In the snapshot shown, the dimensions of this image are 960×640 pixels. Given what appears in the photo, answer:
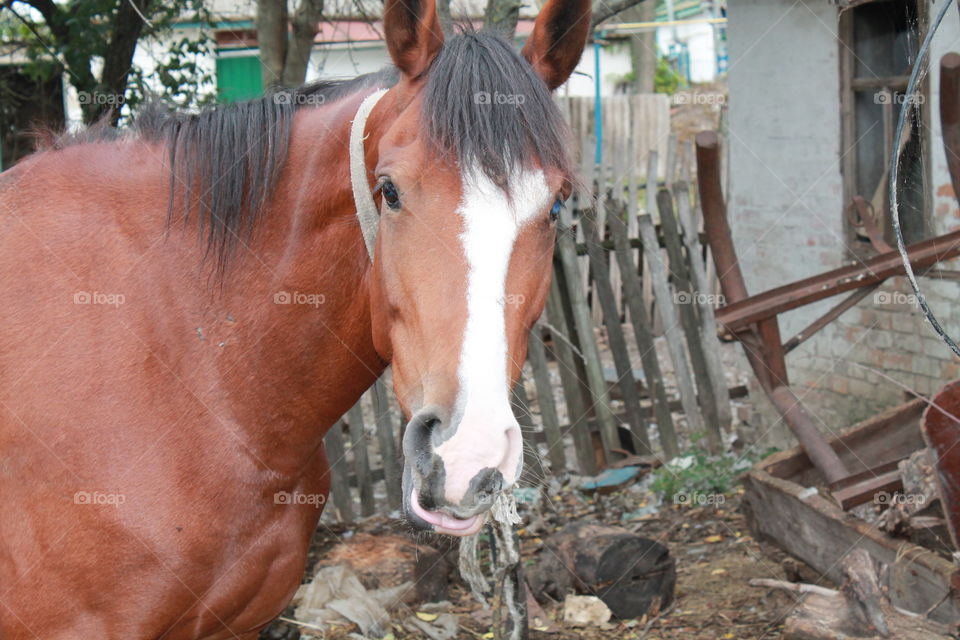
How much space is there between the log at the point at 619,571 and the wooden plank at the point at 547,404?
5.47 feet

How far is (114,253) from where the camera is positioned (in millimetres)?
2465

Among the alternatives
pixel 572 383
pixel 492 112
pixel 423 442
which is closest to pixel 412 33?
pixel 492 112

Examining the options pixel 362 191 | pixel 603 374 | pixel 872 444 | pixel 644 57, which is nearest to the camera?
pixel 362 191

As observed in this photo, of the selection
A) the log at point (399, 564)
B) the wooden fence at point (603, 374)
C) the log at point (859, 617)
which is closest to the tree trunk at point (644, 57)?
the wooden fence at point (603, 374)

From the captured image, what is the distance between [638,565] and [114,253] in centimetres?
285

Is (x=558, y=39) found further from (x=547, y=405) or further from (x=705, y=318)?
(x=705, y=318)

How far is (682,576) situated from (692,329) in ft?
7.13

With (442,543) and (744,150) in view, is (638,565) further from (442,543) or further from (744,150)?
(744,150)

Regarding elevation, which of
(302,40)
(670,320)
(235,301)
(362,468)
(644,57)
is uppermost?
(644,57)

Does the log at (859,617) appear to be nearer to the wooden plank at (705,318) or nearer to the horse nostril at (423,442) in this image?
the horse nostril at (423,442)

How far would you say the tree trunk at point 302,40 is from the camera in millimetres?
6246

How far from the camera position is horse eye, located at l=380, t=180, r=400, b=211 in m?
2.14

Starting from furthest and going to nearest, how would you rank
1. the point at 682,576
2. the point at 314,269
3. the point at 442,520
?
the point at 682,576 → the point at 314,269 → the point at 442,520

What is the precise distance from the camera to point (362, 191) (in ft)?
7.72
